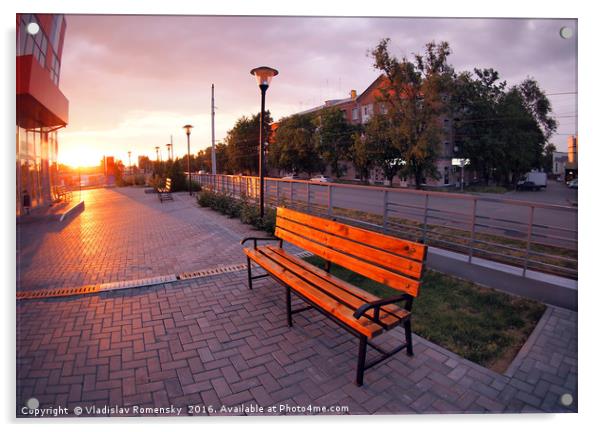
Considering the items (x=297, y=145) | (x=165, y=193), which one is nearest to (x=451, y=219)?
(x=165, y=193)

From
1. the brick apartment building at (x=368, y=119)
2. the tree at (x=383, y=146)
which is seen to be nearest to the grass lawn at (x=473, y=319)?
the brick apartment building at (x=368, y=119)

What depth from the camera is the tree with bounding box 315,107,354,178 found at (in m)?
37.7

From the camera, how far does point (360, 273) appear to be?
3256 millimetres

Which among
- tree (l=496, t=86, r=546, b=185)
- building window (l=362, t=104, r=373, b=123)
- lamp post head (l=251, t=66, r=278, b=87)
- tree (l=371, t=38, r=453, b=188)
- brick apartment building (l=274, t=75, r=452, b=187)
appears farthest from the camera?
building window (l=362, t=104, r=373, b=123)

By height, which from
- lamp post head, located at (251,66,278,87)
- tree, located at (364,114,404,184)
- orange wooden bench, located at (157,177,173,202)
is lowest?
orange wooden bench, located at (157,177,173,202)

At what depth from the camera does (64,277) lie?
501cm

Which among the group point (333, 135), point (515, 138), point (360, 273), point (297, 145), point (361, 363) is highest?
point (333, 135)

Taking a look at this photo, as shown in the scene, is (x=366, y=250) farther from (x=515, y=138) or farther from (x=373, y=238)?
(x=515, y=138)

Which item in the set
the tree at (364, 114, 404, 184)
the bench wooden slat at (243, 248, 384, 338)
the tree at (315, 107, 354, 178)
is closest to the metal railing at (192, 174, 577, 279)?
the bench wooden slat at (243, 248, 384, 338)

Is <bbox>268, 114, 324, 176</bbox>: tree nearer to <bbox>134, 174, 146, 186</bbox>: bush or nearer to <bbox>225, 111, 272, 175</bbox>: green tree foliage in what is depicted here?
<bbox>225, 111, 272, 175</bbox>: green tree foliage

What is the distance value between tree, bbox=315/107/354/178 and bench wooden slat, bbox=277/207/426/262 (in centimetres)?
3450

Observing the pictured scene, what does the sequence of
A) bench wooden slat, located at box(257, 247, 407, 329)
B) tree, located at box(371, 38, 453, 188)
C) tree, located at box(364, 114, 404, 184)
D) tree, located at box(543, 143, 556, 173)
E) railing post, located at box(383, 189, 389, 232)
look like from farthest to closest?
tree, located at box(364, 114, 404, 184) < tree, located at box(371, 38, 453, 188) < railing post, located at box(383, 189, 389, 232) < tree, located at box(543, 143, 556, 173) < bench wooden slat, located at box(257, 247, 407, 329)

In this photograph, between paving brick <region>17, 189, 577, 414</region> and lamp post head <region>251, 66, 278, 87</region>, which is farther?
lamp post head <region>251, 66, 278, 87</region>

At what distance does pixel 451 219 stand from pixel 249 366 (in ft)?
12.6
